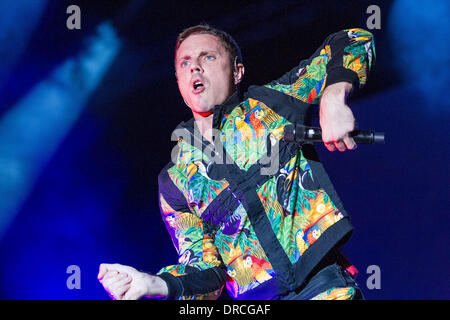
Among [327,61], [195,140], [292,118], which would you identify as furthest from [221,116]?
[327,61]

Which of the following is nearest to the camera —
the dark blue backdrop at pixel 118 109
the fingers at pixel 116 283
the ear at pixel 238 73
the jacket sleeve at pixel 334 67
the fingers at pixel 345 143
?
the fingers at pixel 345 143

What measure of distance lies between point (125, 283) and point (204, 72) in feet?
2.59

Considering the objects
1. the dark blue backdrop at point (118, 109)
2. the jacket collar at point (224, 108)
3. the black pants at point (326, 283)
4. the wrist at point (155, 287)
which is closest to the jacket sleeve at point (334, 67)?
the jacket collar at point (224, 108)

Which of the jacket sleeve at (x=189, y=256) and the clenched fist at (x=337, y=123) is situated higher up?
the clenched fist at (x=337, y=123)

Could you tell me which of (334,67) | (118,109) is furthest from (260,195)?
(118,109)

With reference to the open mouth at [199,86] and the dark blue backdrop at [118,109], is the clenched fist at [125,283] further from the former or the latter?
the dark blue backdrop at [118,109]

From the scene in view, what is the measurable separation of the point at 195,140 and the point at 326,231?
58 cm

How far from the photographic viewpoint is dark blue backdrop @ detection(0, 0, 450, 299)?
2305 mm

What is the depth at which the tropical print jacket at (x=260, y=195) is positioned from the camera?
1284mm

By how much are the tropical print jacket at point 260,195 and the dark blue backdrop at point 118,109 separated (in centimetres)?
86

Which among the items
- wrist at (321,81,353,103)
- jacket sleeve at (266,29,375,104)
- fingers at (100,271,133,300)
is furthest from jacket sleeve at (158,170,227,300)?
wrist at (321,81,353,103)

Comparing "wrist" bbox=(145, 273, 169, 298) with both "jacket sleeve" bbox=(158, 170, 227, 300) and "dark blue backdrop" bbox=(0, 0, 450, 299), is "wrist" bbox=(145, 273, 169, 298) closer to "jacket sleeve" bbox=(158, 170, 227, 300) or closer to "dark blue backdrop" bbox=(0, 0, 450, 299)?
"jacket sleeve" bbox=(158, 170, 227, 300)
